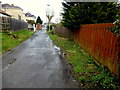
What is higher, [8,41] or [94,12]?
[94,12]

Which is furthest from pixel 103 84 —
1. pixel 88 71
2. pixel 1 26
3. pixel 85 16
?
pixel 1 26

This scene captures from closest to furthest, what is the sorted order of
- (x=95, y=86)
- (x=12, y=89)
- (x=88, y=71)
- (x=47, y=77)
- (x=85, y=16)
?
1. (x=12, y=89)
2. (x=95, y=86)
3. (x=47, y=77)
4. (x=88, y=71)
5. (x=85, y=16)

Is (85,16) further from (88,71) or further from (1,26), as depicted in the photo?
(1,26)

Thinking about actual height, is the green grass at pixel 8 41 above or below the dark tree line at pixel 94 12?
below

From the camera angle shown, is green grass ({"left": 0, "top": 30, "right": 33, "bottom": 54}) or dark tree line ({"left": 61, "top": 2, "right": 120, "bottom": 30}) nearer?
green grass ({"left": 0, "top": 30, "right": 33, "bottom": 54})

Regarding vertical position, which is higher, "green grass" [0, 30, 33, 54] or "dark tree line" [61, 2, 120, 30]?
"dark tree line" [61, 2, 120, 30]

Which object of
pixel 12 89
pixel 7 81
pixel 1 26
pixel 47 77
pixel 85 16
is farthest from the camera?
pixel 1 26

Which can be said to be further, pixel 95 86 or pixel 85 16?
pixel 85 16

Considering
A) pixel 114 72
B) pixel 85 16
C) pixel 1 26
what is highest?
pixel 85 16

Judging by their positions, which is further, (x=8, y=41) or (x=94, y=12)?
(x=8, y=41)

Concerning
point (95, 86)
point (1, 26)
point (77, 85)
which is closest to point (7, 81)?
point (77, 85)

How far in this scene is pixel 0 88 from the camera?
353cm

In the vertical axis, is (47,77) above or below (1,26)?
below

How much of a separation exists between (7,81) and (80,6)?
8.96 meters
